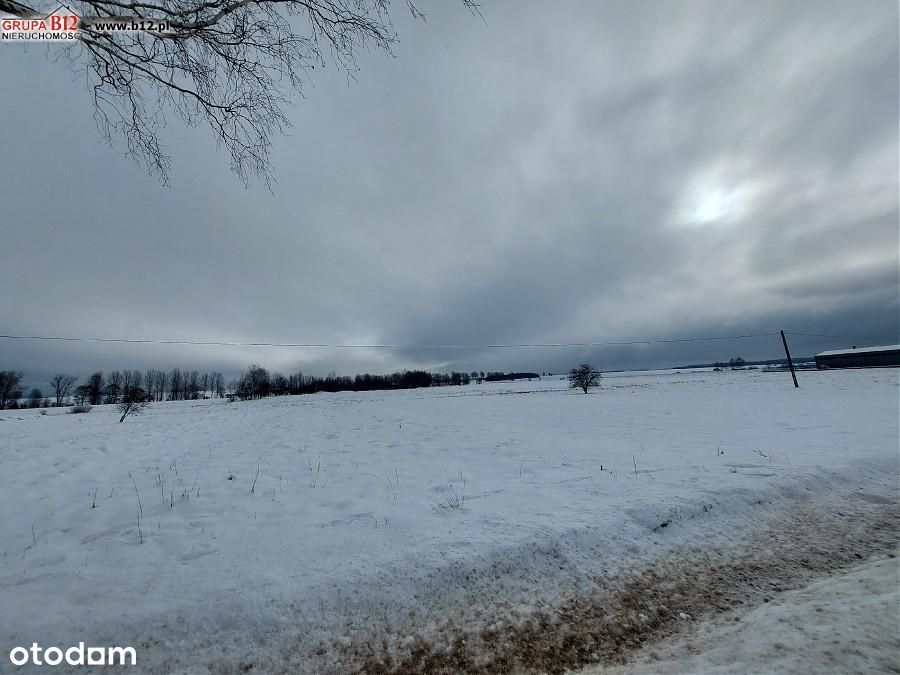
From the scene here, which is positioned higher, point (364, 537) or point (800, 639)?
point (364, 537)

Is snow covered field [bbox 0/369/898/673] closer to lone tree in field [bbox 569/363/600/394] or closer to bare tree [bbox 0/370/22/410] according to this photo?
lone tree in field [bbox 569/363/600/394]

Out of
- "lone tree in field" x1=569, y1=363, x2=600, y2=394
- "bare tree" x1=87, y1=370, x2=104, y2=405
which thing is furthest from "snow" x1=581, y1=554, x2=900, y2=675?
"bare tree" x1=87, y1=370, x2=104, y2=405

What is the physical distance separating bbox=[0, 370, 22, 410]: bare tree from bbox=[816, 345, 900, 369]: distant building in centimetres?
18326

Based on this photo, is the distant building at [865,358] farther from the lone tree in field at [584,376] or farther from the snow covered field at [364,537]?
the snow covered field at [364,537]

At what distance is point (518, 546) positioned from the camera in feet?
12.7

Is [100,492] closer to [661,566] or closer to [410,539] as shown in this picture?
[410,539]

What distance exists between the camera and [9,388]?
3004 inches

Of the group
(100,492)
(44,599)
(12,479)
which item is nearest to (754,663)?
(44,599)

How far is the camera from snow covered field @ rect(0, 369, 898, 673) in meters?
2.84

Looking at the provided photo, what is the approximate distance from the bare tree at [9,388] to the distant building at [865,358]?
18326 cm

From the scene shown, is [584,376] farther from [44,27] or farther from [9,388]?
[9,388]

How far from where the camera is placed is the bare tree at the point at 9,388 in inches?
2936

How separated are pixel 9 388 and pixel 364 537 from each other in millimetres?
122251

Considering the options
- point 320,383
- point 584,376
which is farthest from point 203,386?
point 584,376
